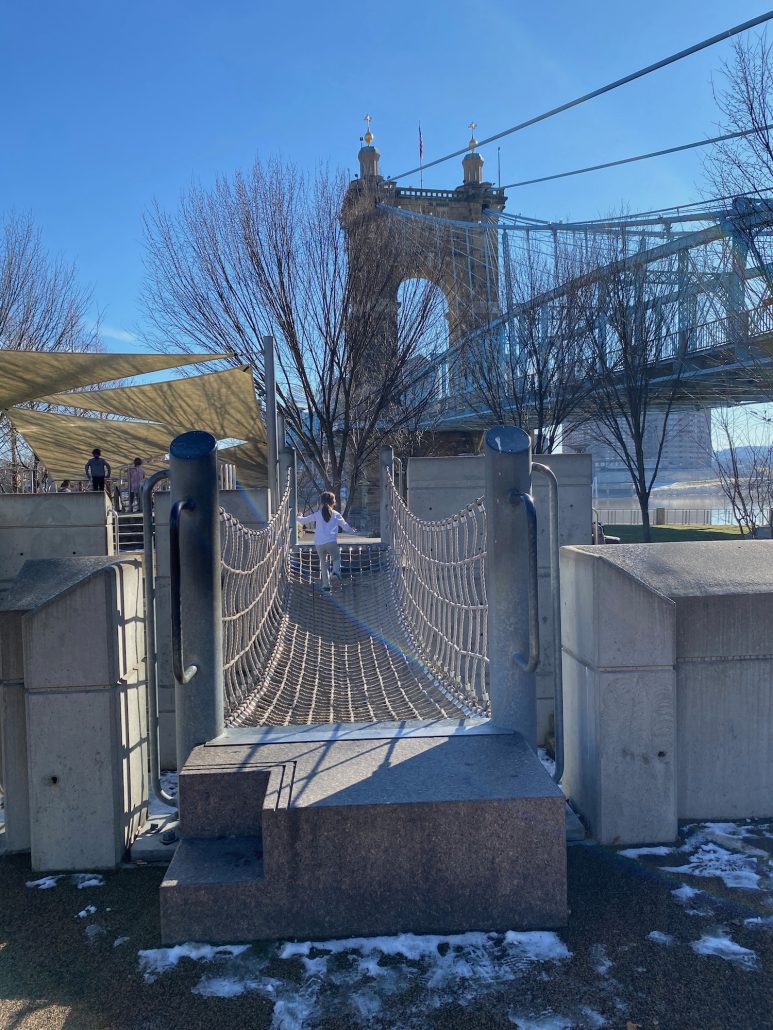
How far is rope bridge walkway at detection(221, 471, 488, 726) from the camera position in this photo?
148 inches

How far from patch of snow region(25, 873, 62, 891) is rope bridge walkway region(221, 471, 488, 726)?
2.92 feet

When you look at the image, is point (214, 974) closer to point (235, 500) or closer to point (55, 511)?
point (235, 500)

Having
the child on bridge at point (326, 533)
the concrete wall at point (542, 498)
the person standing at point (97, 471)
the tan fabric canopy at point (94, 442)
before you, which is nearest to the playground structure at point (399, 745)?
the concrete wall at point (542, 498)

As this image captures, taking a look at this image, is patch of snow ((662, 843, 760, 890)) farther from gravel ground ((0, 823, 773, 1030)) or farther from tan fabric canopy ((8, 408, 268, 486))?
tan fabric canopy ((8, 408, 268, 486))

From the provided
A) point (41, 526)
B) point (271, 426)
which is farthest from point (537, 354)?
point (41, 526)

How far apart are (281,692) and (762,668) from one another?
2.43 m

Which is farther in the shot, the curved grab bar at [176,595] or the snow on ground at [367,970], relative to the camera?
the curved grab bar at [176,595]

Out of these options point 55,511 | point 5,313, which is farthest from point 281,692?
point 5,313

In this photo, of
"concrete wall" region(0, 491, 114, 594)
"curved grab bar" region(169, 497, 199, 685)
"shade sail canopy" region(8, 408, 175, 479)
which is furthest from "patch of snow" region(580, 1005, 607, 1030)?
"shade sail canopy" region(8, 408, 175, 479)

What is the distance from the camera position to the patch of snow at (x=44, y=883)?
266cm

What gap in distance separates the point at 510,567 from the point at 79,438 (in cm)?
1352

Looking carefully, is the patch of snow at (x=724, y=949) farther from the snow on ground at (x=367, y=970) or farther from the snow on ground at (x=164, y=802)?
the snow on ground at (x=164, y=802)

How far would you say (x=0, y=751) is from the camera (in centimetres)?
301

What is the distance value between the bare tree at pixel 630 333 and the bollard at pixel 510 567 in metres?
12.9
